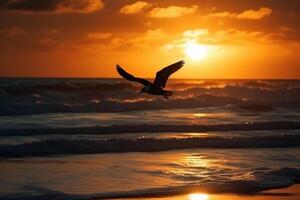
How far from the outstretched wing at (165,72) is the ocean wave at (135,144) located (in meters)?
5.55

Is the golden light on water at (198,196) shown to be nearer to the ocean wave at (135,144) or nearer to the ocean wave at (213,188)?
the ocean wave at (213,188)

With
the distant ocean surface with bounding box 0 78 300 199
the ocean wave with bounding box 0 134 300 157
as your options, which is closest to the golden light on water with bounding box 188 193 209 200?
the distant ocean surface with bounding box 0 78 300 199

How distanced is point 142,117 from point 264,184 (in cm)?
1685

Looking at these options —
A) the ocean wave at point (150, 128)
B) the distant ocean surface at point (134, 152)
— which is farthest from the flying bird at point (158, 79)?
the ocean wave at point (150, 128)

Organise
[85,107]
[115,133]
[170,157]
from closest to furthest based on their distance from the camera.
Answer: [170,157]
[115,133]
[85,107]

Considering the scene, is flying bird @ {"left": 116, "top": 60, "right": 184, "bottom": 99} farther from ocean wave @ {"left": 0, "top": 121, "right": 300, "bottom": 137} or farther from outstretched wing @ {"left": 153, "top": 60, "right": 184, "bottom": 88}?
ocean wave @ {"left": 0, "top": 121, "right": 300, "bottom": 137}

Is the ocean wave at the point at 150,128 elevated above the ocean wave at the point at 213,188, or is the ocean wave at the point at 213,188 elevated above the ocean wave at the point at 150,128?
the ocean wave at the point at 150,128

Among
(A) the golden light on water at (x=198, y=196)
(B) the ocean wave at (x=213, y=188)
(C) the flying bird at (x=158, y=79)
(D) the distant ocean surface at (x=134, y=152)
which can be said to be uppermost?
(C) the flying bird at (x=158, y=79)

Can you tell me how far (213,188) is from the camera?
1262 centimetres

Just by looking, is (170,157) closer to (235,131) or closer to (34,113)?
(235,131)

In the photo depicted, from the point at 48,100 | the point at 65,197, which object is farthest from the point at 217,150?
the point at 48,100

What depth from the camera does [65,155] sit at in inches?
677

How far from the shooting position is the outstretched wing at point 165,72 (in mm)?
12384

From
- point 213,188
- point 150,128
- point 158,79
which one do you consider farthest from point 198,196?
point 150,128
